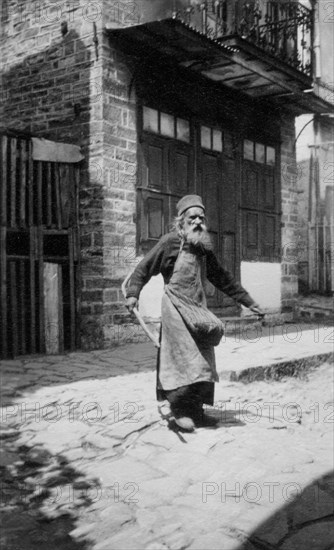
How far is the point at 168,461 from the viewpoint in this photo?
3672mm

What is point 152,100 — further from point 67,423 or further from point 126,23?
point 67,423

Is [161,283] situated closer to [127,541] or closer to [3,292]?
[3,292]

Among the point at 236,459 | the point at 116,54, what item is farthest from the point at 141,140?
the point at 236,459

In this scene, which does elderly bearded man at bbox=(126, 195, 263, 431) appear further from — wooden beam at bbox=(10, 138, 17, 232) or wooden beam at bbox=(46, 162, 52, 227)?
wooden beam at bbox=(46, 162, 52, 227)

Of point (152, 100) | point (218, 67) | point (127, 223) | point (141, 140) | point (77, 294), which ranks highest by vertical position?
point (218, 67)

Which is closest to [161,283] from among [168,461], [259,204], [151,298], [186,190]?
[151,298]

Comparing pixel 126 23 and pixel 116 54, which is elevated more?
pixel 126 23

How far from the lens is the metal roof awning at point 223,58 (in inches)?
300

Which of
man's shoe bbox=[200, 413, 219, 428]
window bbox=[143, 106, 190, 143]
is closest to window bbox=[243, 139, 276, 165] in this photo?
window bbox=[143, 106, 190, 143]

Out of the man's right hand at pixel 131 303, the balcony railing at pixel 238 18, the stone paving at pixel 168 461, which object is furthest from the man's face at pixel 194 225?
the balcony railing at pixel 238 18

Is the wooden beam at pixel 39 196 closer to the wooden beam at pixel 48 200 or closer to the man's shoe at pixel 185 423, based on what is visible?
the wooden beam at pixel 48 200

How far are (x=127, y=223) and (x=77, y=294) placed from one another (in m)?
1.23

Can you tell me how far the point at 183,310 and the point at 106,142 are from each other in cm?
432

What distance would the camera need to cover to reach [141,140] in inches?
328
